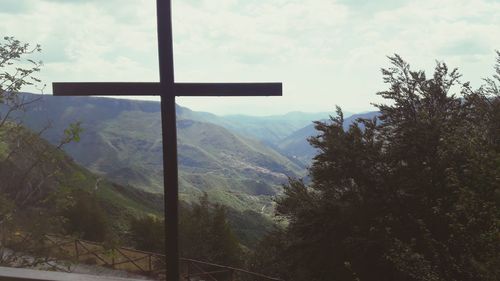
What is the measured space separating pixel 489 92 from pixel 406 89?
349 centimetres

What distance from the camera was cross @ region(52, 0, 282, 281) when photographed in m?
2.81

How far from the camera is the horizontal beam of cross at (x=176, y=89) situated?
306cm

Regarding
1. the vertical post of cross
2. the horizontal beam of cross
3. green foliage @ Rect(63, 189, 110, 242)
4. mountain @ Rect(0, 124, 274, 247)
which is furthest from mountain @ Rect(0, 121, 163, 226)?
green foliage @ Rect(63, 189, 110, 242)

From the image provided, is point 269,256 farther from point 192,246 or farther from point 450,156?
point 450,156

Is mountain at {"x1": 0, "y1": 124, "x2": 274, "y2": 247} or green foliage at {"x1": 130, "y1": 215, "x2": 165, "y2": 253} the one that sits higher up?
mountain at {"x1": 0, "y1": 124, "x2": 274, "y2": 247}

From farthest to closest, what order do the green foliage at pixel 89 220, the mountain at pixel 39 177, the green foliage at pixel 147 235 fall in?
the green foliage at pixel 89 220 < the green foliage at pixel 147 235 < the mountain at pixel 39 177

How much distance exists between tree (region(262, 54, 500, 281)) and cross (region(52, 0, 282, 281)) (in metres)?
12.2

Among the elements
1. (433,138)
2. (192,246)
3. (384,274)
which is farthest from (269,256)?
(433,138)

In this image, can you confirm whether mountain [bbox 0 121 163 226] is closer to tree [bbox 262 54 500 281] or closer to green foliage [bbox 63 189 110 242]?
tree [bbox 262 54 500 281]

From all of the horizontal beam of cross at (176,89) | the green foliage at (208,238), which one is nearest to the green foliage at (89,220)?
the green foliage at (208,238)

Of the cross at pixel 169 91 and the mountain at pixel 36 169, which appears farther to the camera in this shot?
the mountain at pixel 36 169

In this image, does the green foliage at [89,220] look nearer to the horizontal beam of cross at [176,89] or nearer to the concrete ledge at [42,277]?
the horizontal beam of cross at [176,89]

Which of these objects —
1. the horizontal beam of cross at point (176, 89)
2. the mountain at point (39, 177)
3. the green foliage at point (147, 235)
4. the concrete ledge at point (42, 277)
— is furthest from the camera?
the green foliage at point (147, 235)

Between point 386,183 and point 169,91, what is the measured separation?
A: 16.3 m
